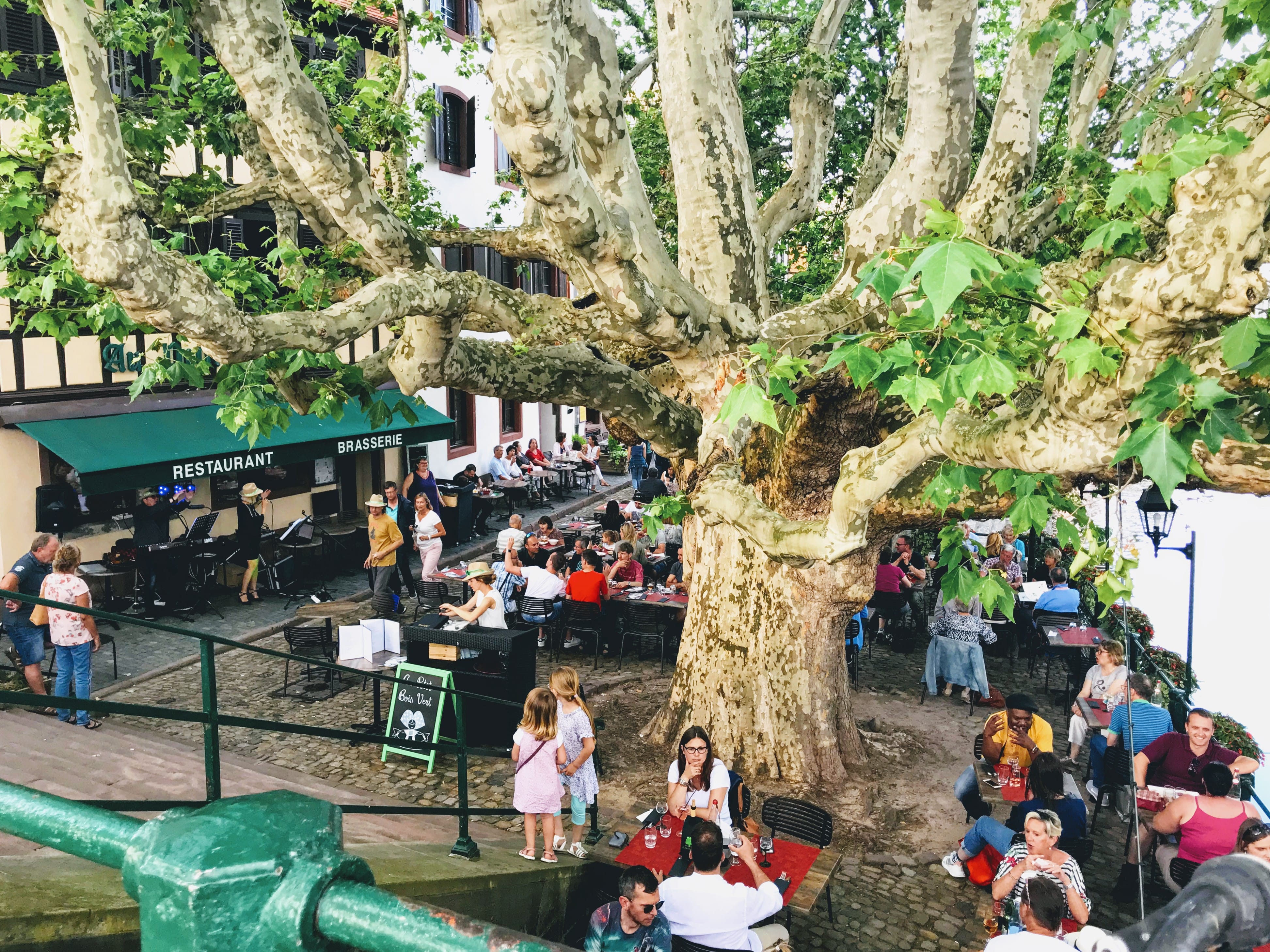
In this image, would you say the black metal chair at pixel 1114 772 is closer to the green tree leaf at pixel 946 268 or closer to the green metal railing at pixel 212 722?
the green metal railing at pixel 212 722

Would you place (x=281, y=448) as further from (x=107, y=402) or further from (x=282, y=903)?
(x=282, y=903)

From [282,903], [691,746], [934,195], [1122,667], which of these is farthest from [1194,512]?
[282,903]

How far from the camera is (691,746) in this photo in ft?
24.0

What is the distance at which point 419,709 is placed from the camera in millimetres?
9914

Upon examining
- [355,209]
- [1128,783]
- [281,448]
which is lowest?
[1128,783]

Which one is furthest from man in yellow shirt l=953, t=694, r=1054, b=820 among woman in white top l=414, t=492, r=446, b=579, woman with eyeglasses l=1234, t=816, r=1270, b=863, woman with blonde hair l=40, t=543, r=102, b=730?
woman in white top l=414, t=492, r=446, b=579

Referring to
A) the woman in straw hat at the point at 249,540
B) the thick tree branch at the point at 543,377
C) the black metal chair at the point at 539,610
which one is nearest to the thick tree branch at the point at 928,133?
the thick tree branch at the point at 543,377

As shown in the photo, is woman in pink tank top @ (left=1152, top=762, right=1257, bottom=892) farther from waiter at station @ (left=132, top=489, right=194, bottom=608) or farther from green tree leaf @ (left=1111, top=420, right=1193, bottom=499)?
waiter at station @ (left=132, top=489, right=194, bottom=608)

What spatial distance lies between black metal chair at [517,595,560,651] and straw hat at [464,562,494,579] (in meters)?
2.04

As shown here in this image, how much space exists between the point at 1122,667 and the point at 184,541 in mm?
12926

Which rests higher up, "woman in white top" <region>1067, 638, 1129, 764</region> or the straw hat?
the straw hat

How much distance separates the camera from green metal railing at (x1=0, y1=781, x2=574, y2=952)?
79 centimetres

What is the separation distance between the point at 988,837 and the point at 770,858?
190 centimetres

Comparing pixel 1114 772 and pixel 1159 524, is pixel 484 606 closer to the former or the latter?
pixel 1114 772
